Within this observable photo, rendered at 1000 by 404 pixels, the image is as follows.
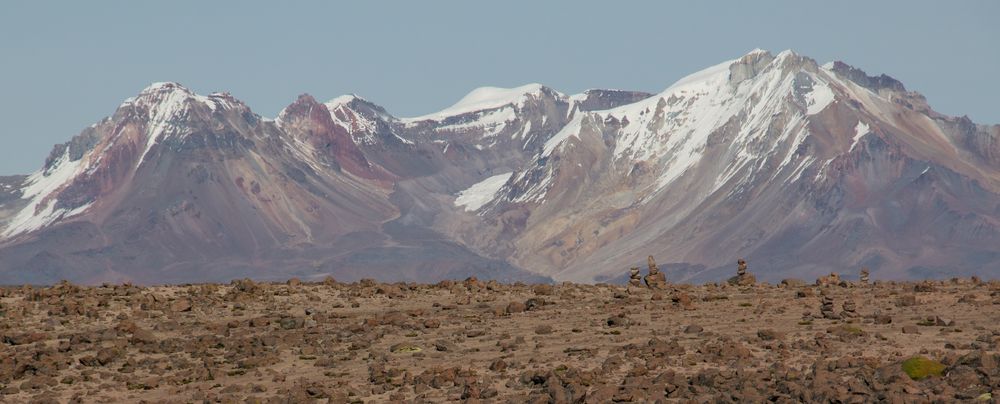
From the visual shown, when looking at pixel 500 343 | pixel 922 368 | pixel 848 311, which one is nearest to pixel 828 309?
pixel 848 311

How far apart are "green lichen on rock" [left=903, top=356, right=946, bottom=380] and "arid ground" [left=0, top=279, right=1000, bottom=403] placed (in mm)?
66

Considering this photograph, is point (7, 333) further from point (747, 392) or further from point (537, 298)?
point (747, 392)

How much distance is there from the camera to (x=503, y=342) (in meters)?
48.5

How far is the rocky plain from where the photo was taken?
3941 centimetres

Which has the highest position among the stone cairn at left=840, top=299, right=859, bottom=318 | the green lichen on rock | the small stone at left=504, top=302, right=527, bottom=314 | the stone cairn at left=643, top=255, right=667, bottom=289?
the stone cairn at left=643, top=255, right=667, bottom=289

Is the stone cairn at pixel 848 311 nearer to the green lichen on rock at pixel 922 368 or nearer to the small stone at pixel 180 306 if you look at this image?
the green lichen on rock at pixel 922 368

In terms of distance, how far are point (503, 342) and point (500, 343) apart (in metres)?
0.32

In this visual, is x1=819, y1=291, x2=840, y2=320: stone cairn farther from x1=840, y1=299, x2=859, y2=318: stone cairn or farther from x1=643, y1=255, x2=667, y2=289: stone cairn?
x1=643, y1=255, x2=667, y2=289: stone cairn

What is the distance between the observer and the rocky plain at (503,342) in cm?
3941

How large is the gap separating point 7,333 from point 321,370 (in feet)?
41.3

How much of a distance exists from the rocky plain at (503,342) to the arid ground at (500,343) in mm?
86

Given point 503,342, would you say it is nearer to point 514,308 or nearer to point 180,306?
point 514,308

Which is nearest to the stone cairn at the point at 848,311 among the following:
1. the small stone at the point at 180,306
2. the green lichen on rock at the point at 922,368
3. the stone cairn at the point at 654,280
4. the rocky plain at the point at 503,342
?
the rocky plain at the point at 503,342

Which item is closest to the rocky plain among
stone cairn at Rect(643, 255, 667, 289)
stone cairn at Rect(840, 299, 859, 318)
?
stone cairn at Rect(840, 299, 859, 318)
